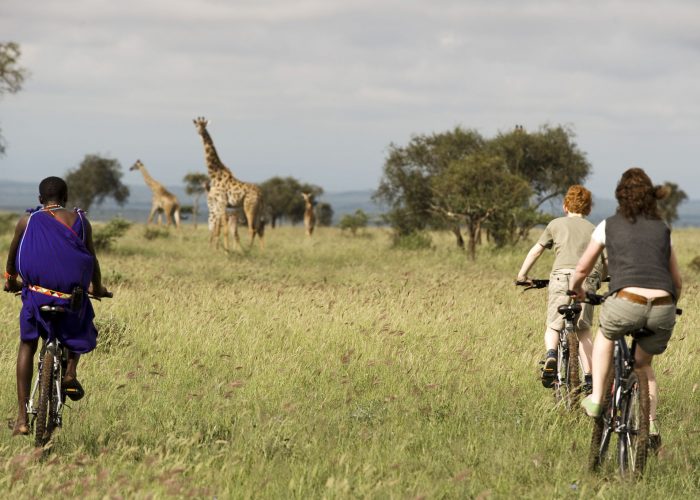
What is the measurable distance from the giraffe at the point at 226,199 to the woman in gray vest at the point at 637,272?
64.5ft

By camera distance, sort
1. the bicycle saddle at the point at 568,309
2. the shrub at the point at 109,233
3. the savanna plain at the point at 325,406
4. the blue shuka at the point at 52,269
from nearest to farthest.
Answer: the savanna plain at the point at 325,406 < the blue shuka at the point at 52,269 < the bicycle saddle at the point at 568,309 < the shrub at the point at 109,233

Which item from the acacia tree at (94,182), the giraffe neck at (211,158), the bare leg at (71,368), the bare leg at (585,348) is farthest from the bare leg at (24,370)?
the acacia tree at (94,182)

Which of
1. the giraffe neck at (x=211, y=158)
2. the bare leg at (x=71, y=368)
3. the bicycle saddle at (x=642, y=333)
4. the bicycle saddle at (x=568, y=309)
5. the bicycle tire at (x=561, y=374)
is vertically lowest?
the bicycle tire at (x=561, y=374)

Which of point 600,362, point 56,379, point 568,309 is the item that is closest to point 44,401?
point 56,379

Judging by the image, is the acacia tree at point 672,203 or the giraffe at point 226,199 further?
the acacia tree at point 672,203

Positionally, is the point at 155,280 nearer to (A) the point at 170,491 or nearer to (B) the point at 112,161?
(A) the point at 170,491

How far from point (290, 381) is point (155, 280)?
8.06 m

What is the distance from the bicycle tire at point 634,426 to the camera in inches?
204

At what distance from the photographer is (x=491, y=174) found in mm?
23031

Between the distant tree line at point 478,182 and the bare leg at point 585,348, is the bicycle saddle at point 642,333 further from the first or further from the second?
the distant tree line at point 478,182

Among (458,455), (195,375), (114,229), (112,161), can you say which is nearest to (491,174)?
(114,229)

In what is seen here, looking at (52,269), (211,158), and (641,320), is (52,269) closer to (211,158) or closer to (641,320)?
(641,320)

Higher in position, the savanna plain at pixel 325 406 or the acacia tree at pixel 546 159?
the acacia tree at pixel 546 159

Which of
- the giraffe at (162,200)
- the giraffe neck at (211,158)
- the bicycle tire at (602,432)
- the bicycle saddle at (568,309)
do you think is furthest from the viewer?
the giraffe at (162,200)
